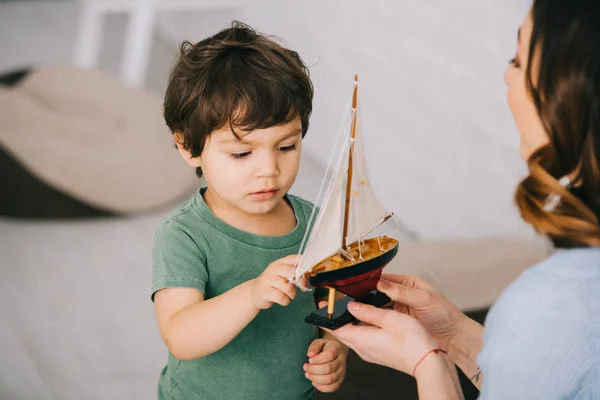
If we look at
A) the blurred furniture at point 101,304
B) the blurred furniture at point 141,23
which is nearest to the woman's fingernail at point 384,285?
the blurred furniture at point 101,304

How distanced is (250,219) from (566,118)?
52cm

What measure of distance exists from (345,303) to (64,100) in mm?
2338

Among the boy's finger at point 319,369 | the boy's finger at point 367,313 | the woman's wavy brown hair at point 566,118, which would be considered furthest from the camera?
the boy's finger at point 319,369

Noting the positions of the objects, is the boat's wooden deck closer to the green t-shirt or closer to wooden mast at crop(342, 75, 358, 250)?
wooden mast at crop(342, 75, 358, 250)

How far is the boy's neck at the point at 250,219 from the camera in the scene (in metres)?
1.09

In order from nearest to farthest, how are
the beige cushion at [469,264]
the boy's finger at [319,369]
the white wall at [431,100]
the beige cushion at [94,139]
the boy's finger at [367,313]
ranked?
the boy's finger at [367,313], the boy's finger at [319,369], the beige cushion at [469,264], the white wall at [431,100], the beige cushion at [94,139]

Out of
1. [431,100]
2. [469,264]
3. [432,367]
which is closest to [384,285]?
[432,367]

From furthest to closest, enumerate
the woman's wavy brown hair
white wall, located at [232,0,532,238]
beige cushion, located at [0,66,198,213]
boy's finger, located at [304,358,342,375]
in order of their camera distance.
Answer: beige cushion, located at [0,66,198,213], white wall, located at [232,0,532,238], boy's finger, located at [304,358,342,375], the woman's wavy brown hair

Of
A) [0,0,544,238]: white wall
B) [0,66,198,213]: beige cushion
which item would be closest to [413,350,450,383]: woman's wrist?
[0,0,544,238]: white wall

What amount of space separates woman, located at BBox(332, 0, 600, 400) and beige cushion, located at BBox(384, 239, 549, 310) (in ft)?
2.89

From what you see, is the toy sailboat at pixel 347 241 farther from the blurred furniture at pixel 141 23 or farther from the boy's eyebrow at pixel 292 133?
the blurred furniture at pixel 141 23

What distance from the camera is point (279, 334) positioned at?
42.6 inches

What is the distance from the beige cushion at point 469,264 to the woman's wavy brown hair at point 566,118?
2.90ft

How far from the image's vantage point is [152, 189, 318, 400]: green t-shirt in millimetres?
1040
